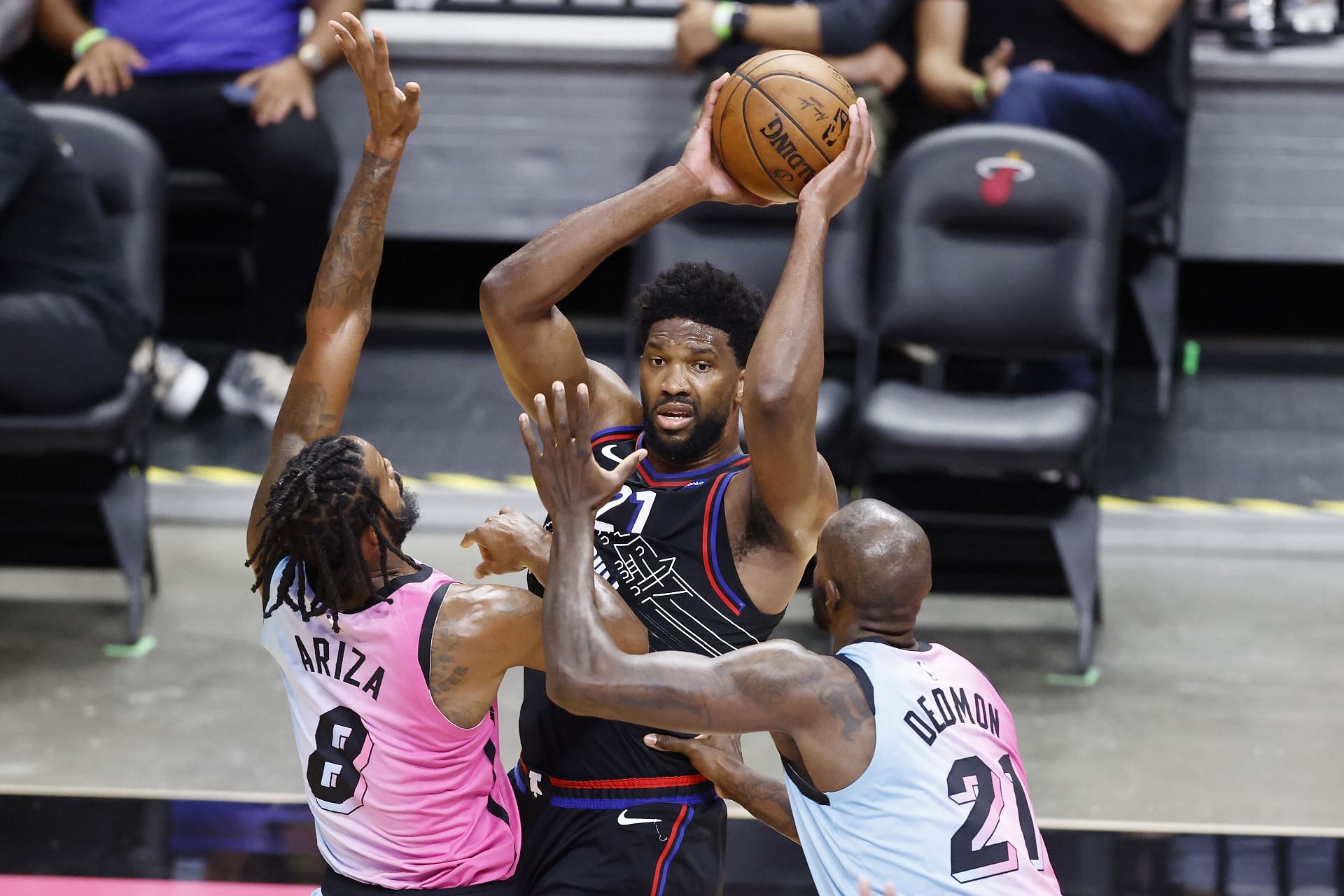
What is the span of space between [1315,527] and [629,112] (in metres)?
3.16

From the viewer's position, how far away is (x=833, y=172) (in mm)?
2797

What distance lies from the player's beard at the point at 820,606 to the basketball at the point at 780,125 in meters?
0.79

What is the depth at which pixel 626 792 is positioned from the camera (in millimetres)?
2803

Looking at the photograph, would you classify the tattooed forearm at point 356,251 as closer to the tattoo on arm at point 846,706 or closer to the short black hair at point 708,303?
the short black hair at point 708,303

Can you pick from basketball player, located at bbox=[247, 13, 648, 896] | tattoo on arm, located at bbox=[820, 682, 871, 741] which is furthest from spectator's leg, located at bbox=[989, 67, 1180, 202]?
tattoo on arm, located at bbox=[820, 682, 871, 741]

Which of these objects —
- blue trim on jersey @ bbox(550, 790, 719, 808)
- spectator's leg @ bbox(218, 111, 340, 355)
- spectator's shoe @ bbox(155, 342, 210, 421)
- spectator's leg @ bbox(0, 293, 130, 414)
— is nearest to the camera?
blue trim on jersey @ bbox(550, 790, 719, 808)

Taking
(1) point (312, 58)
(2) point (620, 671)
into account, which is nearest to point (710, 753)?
(2) point (620, 671)

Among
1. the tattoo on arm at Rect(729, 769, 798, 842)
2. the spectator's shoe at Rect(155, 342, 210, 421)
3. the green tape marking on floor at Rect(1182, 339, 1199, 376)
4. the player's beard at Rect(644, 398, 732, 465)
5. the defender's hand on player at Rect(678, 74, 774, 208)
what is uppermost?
the defender's hand on player at Rect(678, 74, 774, 208)

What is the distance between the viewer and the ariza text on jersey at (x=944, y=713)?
2285mm

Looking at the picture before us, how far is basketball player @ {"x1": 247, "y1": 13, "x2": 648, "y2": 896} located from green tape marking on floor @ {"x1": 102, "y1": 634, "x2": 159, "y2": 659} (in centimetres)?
251

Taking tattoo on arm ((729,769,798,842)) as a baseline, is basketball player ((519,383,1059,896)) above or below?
above

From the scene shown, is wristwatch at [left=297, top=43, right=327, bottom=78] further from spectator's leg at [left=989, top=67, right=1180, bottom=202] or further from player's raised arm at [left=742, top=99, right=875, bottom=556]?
player's raised arm at [left=742, top=99, right=875, bottom=556]

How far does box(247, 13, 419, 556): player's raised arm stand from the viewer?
2812 mm

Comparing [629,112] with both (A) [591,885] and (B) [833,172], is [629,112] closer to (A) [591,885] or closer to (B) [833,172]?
(B) [833,172]
